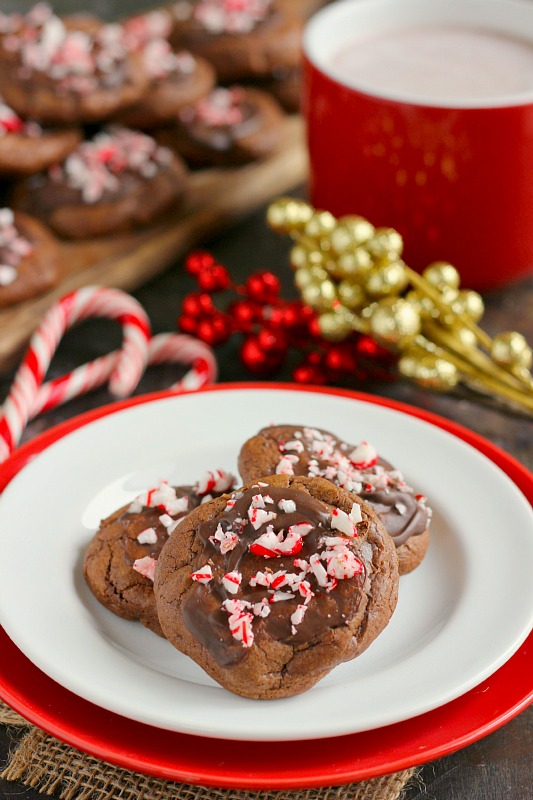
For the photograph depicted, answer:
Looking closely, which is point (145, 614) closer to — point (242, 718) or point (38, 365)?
point (242, 718)

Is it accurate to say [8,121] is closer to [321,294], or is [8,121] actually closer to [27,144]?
[27,144]

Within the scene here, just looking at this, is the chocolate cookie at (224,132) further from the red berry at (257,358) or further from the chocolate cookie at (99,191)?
the red berry at (257,358)

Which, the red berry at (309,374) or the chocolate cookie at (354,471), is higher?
the chocolate cookie at (354,471)

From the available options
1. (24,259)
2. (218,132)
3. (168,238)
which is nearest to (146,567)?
(24,259)

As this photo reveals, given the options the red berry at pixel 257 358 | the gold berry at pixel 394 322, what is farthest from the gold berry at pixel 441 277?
the red berry at pixel 257 358

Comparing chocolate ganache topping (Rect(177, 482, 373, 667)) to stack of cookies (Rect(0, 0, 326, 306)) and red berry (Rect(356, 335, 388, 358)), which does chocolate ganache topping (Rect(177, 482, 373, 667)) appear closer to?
red berry (Rect(356, 335, 388, 358))

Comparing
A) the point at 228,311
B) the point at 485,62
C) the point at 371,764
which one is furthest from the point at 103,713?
the point at 485,62
